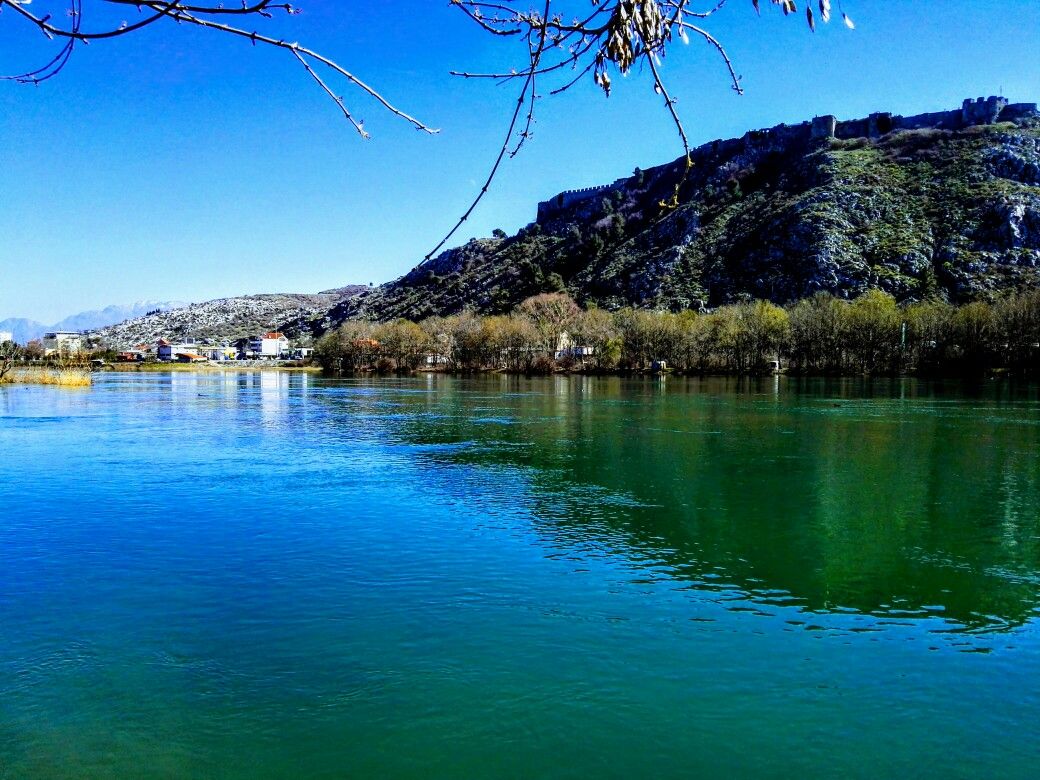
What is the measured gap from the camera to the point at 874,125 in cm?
15412

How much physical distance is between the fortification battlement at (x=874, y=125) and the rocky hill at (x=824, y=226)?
208mm

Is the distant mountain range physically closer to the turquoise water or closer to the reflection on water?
the reflection on water

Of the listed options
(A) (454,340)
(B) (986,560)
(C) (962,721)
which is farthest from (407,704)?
(A) (454,340)

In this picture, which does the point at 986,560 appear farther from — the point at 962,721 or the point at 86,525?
the point at 86,525

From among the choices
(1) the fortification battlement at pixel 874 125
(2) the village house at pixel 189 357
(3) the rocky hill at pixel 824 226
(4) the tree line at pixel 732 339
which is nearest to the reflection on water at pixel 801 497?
(4) the tree line at pixel 732 339

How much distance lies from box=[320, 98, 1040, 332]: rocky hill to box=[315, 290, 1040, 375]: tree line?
31.1 feet

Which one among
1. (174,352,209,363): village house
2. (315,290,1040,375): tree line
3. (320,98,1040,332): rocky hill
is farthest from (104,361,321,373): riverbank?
(320,98,1040,332): rocky hill

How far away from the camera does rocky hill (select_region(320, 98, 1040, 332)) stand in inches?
4425

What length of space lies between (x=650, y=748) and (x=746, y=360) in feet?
346

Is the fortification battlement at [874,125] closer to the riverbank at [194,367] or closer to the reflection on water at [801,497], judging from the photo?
the riverbank at [194,367]

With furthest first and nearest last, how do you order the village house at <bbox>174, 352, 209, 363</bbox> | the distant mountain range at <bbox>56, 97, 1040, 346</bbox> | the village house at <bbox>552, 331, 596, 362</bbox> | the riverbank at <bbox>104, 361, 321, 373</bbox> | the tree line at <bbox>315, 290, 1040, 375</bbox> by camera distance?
the village house at <bbox>174, 352, 209, 363</bbox> < the riverbank at <bbox>104, 361, 321, 373</bbox> < the village house at <bbox>552, 331, 596, 362</bbox> < the distant mountain range at <bbox>56, 97, 1040, 346</bbox> < the tree line at <bbox>315, 290, 1040, 375</bbox>

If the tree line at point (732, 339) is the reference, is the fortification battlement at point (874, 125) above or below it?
above

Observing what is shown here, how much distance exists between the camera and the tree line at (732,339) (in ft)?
301

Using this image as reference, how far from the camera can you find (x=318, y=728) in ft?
29.6
